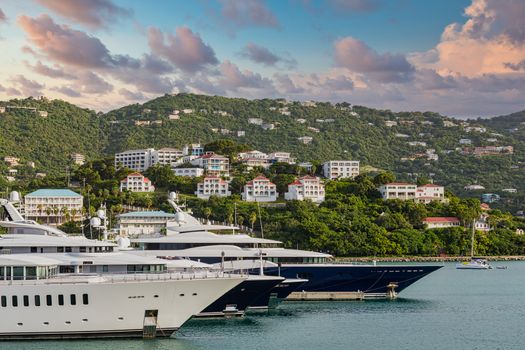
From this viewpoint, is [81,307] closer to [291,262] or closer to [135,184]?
[291,262]

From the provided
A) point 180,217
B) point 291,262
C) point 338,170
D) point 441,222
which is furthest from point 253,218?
point 291,262

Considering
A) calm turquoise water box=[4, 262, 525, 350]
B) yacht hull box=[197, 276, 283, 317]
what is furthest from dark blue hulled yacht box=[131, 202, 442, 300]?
yacht hull box=[197, 276, 283, 317]

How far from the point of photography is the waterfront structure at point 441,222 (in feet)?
365

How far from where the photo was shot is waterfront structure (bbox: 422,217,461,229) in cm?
11119

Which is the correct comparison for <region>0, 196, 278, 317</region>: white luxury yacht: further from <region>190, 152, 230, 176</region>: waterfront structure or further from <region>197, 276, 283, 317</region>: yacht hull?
<region>190, 152, 230, 176</region>: waterfront structure

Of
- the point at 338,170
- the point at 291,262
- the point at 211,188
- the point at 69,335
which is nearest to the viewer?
the point at 69,335

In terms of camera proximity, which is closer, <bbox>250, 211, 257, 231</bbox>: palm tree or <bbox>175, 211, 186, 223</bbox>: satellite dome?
<bbox>175, 211, 186, 223</bbox>: satellite dome

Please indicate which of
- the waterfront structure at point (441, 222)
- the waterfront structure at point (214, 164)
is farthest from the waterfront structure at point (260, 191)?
the waterfront structure at point (441, 222)

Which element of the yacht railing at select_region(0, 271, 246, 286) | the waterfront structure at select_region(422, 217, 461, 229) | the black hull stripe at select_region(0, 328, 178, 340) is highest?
the waterfront structure at select_region(422, 217, 461, 229)

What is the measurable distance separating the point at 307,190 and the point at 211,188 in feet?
41.6

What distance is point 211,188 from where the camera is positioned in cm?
12081

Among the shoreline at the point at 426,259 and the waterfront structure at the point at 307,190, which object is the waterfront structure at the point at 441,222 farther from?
the waterfront structure at the point at 307,190

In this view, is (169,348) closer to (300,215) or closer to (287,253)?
(287,253)

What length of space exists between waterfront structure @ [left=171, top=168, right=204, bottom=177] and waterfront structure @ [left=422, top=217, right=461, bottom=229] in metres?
34.3
